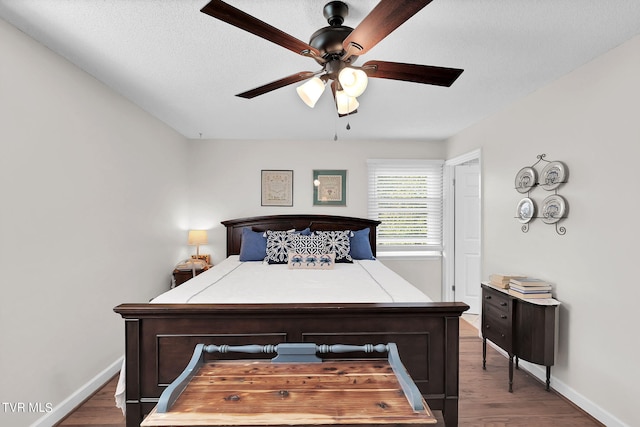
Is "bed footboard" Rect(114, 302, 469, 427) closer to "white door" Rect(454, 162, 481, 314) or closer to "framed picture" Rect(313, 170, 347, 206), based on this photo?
"framed picture" Rect(313, 170, 347, 206)

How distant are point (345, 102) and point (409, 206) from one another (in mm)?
3110

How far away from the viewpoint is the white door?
14.6 ft

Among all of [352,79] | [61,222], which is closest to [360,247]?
[352,79]

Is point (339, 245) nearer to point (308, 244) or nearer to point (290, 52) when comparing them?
point (308, 244)

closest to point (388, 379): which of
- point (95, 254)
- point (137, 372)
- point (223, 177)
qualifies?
point (137, 372)

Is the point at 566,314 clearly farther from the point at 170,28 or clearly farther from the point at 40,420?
the point at 40,420

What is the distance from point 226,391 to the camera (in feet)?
3.99

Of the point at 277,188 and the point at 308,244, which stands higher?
the point at 277,188

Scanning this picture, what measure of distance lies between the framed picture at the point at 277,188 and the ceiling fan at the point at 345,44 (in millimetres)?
2654

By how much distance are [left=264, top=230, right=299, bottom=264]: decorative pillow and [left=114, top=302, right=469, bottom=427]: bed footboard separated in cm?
159

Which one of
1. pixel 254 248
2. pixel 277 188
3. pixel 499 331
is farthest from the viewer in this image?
pixel 277 188

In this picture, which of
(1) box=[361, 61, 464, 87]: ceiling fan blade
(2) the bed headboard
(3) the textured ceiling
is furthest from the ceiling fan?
(2) the bed headboard

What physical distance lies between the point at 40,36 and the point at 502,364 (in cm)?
429

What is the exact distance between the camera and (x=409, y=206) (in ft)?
15.1
